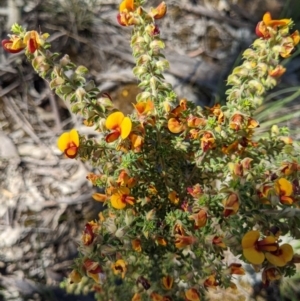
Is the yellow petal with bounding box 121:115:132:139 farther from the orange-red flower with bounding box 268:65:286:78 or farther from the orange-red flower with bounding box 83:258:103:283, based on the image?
the orange-red flower with bounding box 268:65:286:78

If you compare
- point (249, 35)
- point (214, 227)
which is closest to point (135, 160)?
point (214, 227)

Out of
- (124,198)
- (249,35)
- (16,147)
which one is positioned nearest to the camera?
(124,198)

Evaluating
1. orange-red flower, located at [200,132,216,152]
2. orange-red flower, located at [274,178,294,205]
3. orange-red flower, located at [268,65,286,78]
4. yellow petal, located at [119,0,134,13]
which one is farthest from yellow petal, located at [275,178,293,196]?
yellow petal, located at [119,0,134,13]

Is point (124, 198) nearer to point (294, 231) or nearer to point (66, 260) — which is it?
point (294, 231)

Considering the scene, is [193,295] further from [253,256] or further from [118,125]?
[118,125]

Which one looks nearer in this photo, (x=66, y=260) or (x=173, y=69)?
(x=66, y=260)

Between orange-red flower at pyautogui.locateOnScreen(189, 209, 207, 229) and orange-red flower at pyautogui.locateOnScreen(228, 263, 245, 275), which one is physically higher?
orange-red flower at pyautogui.locateOnScreen(189, 209, 207, 229)
